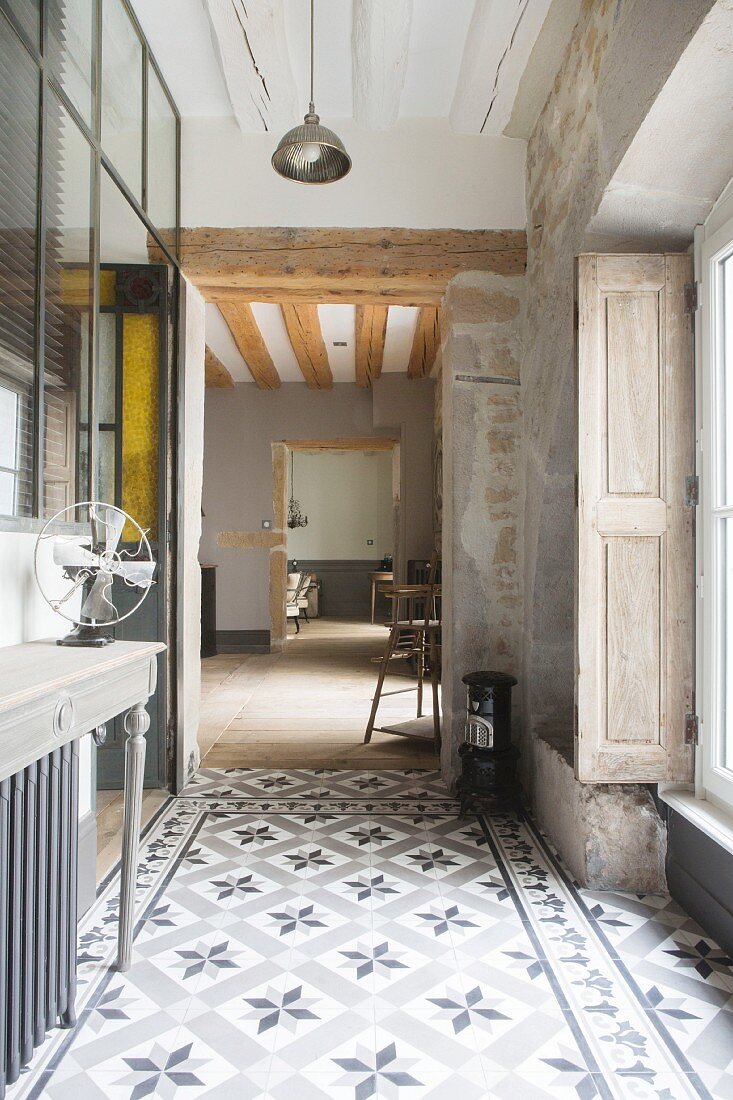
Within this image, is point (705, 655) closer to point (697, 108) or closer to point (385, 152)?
point (697, 108)

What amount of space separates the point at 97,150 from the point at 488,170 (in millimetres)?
2038

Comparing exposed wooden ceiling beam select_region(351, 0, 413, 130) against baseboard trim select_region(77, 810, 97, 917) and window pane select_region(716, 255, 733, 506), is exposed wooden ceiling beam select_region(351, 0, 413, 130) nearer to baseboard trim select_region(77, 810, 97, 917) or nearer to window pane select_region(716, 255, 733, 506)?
window pane select_region(716, 255, 733, 506)

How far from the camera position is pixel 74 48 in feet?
8.55

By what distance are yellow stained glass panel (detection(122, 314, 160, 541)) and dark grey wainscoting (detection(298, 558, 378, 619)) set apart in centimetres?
1022

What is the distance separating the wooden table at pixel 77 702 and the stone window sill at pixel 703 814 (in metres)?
1.77

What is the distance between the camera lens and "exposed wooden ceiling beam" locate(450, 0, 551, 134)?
299cm

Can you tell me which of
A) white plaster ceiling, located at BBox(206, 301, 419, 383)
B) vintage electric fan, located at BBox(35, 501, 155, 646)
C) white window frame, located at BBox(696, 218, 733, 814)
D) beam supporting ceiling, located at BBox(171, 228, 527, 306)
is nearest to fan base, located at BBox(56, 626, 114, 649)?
vintage electric fan, located at BBox(35, 501, 155, 646)

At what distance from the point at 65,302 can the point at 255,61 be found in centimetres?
162

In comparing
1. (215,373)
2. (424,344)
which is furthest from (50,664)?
(215,373)

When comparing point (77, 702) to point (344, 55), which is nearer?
point (77, 702)

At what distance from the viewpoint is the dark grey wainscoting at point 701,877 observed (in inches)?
89.8

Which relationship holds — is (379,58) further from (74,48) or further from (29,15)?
(29,15)

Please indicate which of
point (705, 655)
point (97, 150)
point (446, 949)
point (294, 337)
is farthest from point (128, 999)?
point (294, 337)

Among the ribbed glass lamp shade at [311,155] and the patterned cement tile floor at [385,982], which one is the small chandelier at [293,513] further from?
the ribbed glass lamp shade at [311,155]
